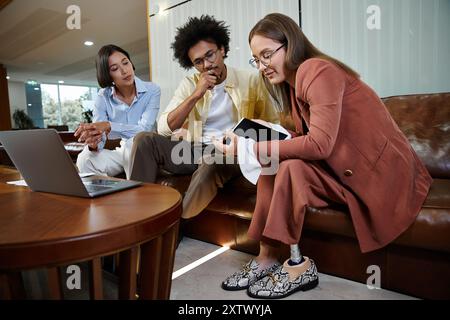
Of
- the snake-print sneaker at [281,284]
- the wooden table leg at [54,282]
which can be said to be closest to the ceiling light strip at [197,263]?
the snake-print sneaker at [281,284]

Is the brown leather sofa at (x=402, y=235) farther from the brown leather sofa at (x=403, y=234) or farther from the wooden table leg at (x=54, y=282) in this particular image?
the wooden table leg at (x=54, y=282)

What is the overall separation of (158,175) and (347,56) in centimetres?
152

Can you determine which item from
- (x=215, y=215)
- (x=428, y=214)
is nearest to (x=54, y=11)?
(x=215, y=215)

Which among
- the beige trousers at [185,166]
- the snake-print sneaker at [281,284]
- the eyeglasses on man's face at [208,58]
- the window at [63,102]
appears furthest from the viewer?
the window at [63,102]

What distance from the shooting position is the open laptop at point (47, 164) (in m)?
0.79

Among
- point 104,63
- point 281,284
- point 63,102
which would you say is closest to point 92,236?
point 281,284

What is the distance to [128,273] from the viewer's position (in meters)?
0.64

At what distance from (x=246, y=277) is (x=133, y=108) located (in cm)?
148

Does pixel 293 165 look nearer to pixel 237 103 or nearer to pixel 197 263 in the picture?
pixel 197 263

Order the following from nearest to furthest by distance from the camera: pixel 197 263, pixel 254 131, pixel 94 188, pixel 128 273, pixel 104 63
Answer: pixel 128 273, pixel 94 188, pixel 254 131, pixel 197 263, pixel 104 63

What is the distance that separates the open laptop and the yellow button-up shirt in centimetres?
92

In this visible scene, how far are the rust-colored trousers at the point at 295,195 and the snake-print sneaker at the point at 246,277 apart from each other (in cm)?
21
